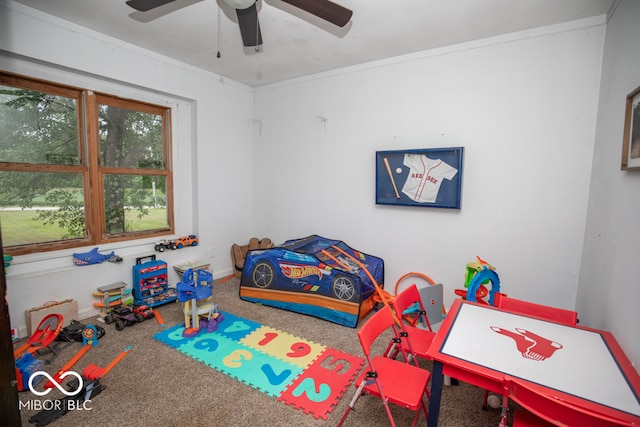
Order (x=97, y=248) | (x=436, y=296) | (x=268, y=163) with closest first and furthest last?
(x=436, y=296) → (x=97, y=248) → (x=268, y=163)

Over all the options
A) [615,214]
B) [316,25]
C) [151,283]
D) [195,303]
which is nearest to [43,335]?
[151,283]

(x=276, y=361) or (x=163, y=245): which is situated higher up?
(x=163, y=245)

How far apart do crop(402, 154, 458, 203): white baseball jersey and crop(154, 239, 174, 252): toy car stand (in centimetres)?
282

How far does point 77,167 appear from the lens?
9.86ft

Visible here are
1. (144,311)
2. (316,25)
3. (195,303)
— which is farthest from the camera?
(144,311)

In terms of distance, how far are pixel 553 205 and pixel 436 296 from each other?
4.25 ft

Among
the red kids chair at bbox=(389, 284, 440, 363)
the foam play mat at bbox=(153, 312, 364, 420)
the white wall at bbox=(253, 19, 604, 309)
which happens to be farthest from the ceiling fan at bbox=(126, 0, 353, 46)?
the foam play mat at bbox=(153, 312, 364, 420)

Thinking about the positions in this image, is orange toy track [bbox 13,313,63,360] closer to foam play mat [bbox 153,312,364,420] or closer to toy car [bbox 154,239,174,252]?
foam play mat [bbox 153,312,364,420]

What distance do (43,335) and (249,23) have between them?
3.00 m

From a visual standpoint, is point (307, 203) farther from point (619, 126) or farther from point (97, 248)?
point (619, 126)

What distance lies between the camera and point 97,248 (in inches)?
122

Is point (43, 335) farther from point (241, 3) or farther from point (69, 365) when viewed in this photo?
point (241, 3)

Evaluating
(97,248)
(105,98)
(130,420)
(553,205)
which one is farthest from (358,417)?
(105,98)

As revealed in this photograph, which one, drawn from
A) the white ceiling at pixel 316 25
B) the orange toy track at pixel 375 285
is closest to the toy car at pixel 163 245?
the orange toy track at pixel 375 285
